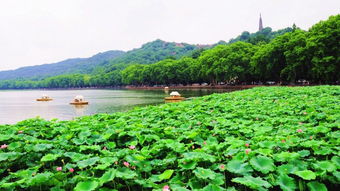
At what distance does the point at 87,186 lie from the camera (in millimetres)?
2424

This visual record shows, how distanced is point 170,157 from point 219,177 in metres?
0.90

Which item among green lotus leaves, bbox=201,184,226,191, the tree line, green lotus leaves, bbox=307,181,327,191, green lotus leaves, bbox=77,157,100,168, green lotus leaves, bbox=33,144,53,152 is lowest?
green lotus leaves, bbox=307,181,327,191

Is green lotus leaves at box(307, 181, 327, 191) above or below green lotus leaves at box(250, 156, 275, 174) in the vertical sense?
below

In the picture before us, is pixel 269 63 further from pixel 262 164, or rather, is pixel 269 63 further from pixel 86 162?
pixel 86 162

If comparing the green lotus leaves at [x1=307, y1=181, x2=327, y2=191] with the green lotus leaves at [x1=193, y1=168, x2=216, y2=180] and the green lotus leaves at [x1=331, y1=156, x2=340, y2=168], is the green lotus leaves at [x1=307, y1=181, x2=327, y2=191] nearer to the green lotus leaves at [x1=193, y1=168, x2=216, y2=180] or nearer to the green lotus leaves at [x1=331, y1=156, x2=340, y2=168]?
the green lotus leaves at [x1=331, y1=156, x2=340, y2=168]

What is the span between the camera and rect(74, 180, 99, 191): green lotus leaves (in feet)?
7.75

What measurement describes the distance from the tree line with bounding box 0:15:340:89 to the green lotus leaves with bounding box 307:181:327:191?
34.3 meters

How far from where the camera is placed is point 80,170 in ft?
10.2

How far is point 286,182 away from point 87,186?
6.50 feet

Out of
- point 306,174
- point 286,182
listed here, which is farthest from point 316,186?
point 286,182

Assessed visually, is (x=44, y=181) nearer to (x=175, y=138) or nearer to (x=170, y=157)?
(x=170, y=157)

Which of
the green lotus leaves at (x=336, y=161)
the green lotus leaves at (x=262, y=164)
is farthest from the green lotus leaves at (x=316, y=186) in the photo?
the green lotus leaves at (x=336, y=161)

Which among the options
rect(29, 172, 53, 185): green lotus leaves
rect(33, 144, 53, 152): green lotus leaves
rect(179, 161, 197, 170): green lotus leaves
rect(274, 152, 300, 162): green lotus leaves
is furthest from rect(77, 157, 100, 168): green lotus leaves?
rect(274, 152, 300, 162): green lotus leaves

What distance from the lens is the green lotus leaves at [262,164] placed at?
270cm
